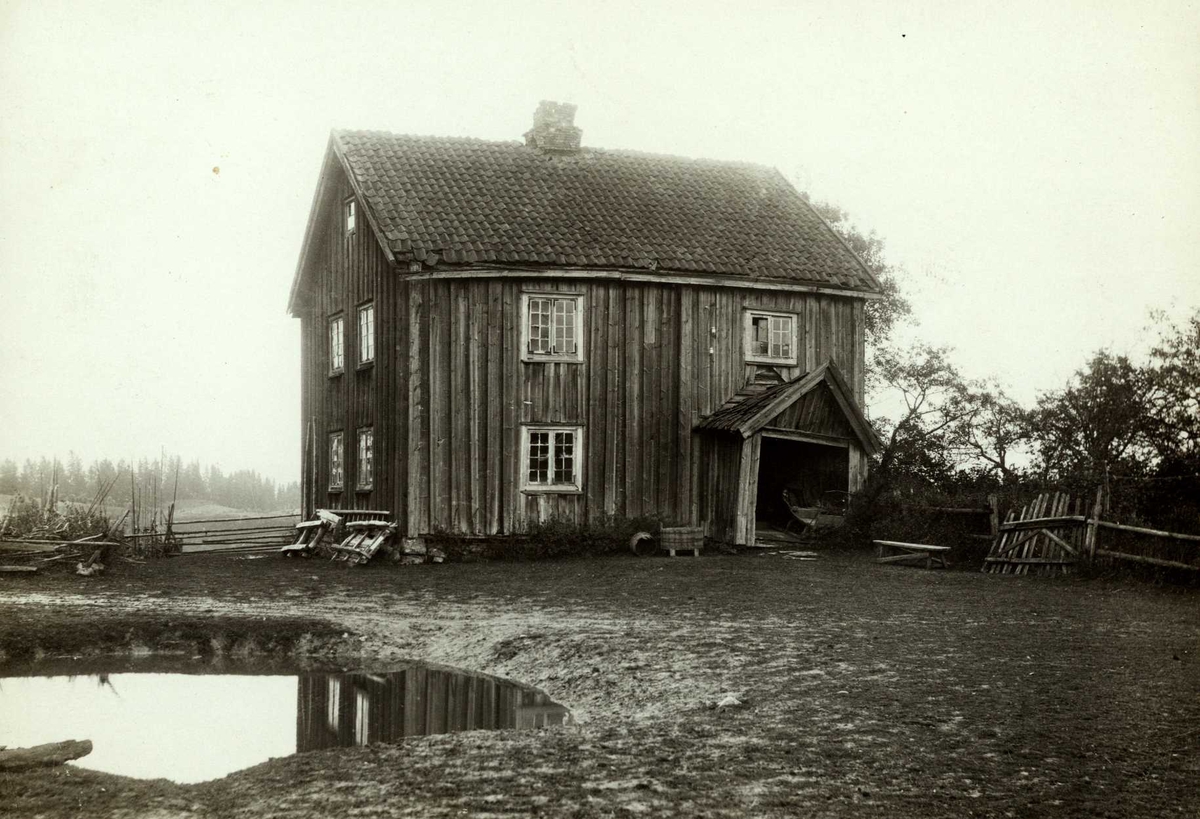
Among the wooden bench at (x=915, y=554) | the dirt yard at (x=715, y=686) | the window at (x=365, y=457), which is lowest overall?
the dirt yard at (x=715, y=686)

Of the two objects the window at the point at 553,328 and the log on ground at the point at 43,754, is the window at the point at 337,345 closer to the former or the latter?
the window at the point at 553,328

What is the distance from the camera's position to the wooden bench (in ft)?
66.2

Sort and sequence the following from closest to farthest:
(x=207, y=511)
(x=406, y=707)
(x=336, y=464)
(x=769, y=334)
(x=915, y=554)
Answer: (x=406, y=707) < (x=915, y=554) < (x=769, y=334) < (x=336, y=464) < (x=207, y=511)

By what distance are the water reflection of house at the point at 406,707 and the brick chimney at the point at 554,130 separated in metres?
16.6

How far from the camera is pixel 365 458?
2348cm

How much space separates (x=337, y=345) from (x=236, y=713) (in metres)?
16.8

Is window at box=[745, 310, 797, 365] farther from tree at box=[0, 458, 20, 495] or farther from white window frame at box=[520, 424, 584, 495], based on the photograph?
tree at box=[0, 458, 20, 495]

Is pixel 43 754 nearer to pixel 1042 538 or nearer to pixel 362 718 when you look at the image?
pixel 362 718


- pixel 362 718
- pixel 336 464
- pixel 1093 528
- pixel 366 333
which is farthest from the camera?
pixel 336 464

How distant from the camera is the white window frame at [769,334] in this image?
23.1 meters

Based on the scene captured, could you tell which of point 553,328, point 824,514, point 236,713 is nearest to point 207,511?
point 553,328

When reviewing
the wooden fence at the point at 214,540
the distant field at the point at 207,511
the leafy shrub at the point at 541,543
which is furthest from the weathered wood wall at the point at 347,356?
the distant field at the point at 207,511

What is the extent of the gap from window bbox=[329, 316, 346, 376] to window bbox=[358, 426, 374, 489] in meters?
1.89

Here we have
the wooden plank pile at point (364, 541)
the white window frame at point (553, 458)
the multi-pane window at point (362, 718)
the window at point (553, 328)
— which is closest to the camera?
the multi-pane window at point (362, 718)
